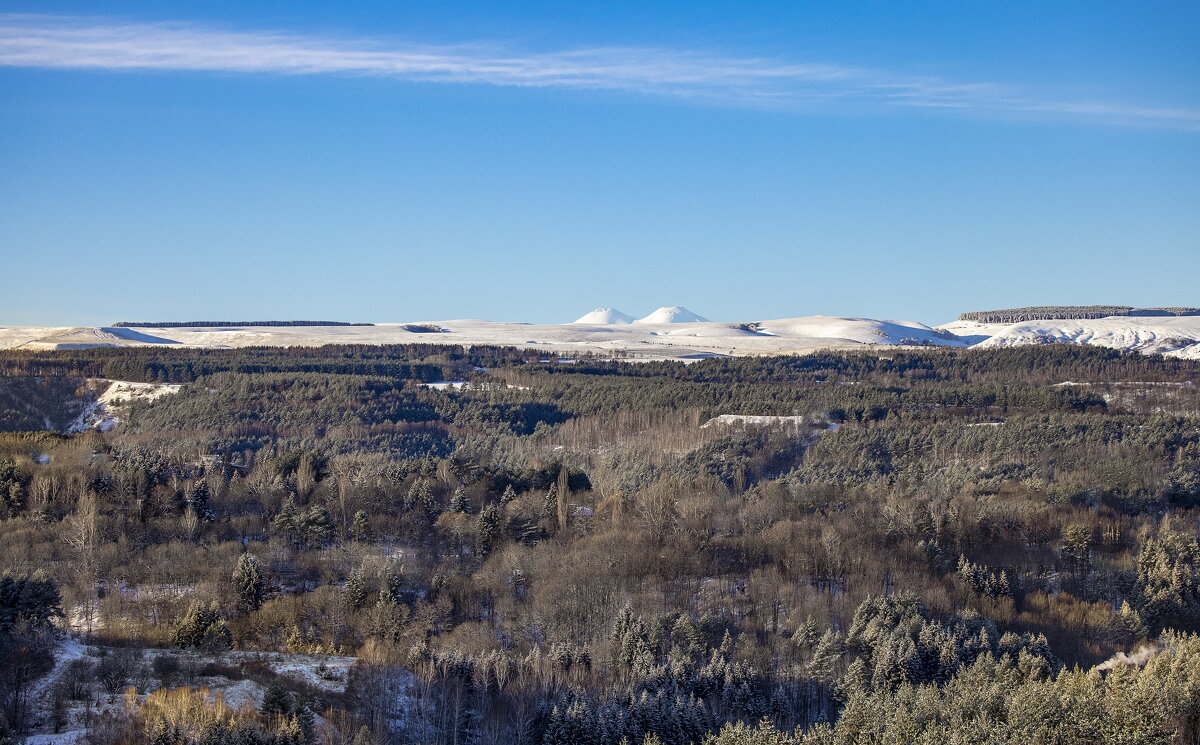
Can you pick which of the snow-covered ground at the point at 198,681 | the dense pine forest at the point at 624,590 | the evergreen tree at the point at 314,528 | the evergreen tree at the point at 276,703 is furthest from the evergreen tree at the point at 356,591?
the evergreen tree at the point at 276,703

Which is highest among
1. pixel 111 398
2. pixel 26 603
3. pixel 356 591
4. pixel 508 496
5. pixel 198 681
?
pixel 111 398

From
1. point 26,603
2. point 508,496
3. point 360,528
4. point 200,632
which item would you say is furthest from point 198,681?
point 508,496

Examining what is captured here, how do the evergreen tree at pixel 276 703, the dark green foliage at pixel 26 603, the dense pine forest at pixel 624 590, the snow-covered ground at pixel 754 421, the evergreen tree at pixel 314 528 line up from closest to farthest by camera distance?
the evergreen tree at pixel 276 703
the dense pine forest at pixel 624 590
the dark green foliage at pixel 26 603
the evergreen tree at pixel 314 528
the snow-covered ground at pixel 754 421

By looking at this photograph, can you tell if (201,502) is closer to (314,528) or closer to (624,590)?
(314,528)

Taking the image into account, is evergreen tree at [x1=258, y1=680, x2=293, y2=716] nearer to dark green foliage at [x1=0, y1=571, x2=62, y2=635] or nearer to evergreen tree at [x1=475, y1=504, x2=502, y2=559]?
dark green foliage at [x1=0, y1=571, x2=62, y2=635]

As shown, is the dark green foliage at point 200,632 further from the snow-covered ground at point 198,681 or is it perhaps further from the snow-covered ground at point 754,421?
the snow-covered ground at point 754,421

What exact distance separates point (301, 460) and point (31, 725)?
4904 centimetres

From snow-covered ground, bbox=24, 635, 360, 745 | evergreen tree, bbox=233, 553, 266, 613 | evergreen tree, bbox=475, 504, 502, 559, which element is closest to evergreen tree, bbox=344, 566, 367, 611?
evergreen tree, bbox=233, 553, 266, 613

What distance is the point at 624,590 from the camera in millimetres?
72562

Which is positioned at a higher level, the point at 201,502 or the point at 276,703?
the point at 201,502

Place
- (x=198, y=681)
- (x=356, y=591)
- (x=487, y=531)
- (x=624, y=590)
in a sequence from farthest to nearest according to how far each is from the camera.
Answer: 1. (x=487, y=531)
2. (x=624, y=590)
3. (x=356, y=591)
4. (x=198, y=681)

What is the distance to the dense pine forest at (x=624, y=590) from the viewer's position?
47250 millimetres

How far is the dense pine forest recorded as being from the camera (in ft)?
155

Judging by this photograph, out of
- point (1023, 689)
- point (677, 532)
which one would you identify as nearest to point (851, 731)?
point (1023, 689)
